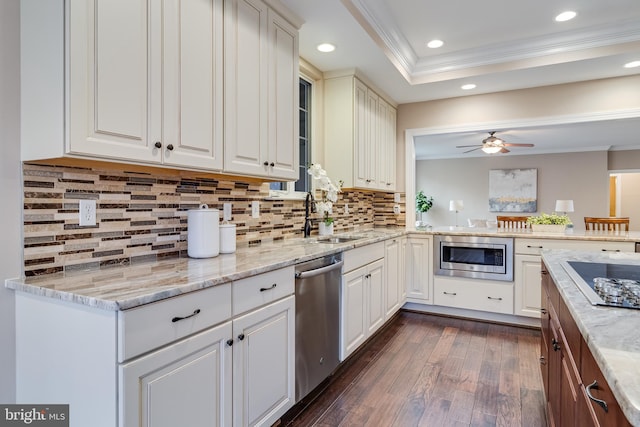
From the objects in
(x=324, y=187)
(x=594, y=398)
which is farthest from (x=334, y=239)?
(x=594, y=398)

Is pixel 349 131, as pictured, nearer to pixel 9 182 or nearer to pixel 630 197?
pixel 9 182

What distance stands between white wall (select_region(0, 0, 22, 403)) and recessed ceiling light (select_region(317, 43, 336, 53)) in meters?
1.98

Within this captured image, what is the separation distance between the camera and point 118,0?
1375mm

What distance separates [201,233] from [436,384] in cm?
186

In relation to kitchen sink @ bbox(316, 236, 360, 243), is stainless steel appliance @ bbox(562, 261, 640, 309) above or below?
below

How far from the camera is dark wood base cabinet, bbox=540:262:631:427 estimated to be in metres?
0.80

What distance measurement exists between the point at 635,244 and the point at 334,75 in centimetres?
308

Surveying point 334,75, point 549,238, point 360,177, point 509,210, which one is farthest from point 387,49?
point 509,210

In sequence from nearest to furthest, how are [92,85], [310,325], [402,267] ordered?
[92,85], [310,325], [402,267]

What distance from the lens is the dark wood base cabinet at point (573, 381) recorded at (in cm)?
80

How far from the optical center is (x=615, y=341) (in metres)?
0.85

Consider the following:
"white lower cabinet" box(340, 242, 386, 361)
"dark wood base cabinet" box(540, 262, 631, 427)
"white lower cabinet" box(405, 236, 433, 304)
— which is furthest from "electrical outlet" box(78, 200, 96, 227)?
"white lower cabinet" box(405, 236, 433, 304)

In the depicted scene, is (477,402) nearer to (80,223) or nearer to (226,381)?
(226,381)

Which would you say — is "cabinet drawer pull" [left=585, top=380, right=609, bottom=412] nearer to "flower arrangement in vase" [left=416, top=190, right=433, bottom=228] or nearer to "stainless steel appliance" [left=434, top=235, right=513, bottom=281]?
"stainless steel appliance" [left=434, top=235, right=513, bottom=281]
